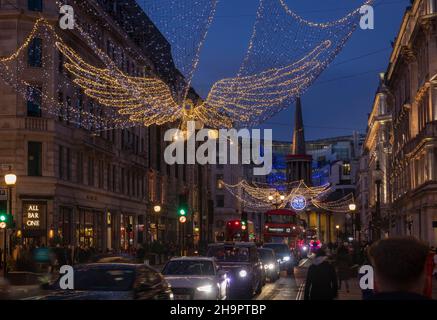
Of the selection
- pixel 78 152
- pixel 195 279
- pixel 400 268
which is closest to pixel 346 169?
pixel 78 152

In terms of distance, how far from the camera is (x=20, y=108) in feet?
156

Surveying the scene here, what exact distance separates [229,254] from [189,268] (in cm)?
771

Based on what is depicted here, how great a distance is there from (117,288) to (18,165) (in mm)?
35384

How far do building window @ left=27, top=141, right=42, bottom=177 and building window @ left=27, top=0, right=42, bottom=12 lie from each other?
7702mm

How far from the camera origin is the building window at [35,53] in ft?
157

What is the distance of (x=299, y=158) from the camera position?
186750 millimetres

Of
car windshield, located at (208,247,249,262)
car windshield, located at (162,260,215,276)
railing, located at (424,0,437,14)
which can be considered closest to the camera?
car windshield, located at (162,260,215,276)

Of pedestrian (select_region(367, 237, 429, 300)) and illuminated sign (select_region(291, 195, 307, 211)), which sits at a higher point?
illuminated sign (select_region(291, 195, 307, 211))

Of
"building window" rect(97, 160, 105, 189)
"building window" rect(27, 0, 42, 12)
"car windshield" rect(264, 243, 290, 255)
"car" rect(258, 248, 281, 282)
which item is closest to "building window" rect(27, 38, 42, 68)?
"building window" rect(27, 0, 42, 12)

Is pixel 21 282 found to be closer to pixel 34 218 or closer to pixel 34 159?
pixel 34 218

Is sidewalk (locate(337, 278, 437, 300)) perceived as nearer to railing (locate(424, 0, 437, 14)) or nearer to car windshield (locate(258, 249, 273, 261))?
car windshield (locate(258, 249, 273, 261))

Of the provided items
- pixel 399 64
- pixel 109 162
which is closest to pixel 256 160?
pixel 399 64

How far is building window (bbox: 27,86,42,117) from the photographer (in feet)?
156
